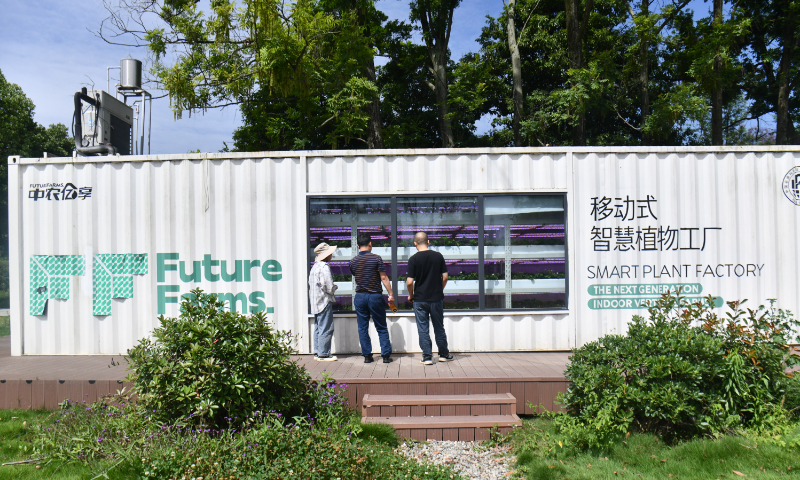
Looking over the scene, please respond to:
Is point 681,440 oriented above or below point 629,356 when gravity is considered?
below

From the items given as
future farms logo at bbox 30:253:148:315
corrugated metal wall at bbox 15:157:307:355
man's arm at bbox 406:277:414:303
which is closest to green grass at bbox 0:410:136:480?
corrugated metal wall at bbox 15:157:307:355

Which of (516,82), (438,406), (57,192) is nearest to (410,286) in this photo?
(438,406)

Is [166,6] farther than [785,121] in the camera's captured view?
No

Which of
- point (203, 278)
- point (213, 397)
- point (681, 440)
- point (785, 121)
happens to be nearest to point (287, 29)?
point (203, 278)

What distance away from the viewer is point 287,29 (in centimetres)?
1234

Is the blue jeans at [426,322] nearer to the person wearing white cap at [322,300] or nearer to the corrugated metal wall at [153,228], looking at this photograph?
the person wearing white cap at [322,300]

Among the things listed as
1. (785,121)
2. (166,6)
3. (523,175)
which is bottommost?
(523,175)

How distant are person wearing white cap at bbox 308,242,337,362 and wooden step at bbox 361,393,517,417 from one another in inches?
55.0

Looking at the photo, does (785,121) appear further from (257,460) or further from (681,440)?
(257,460)

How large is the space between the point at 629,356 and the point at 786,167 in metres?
4.29

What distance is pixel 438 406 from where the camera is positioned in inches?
183

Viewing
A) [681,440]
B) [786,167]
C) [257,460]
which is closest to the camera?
[257,460]

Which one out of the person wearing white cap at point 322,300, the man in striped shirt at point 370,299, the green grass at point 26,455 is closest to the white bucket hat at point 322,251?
the person wearing white cap at point 322,300

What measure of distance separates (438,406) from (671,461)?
76.9 inches
